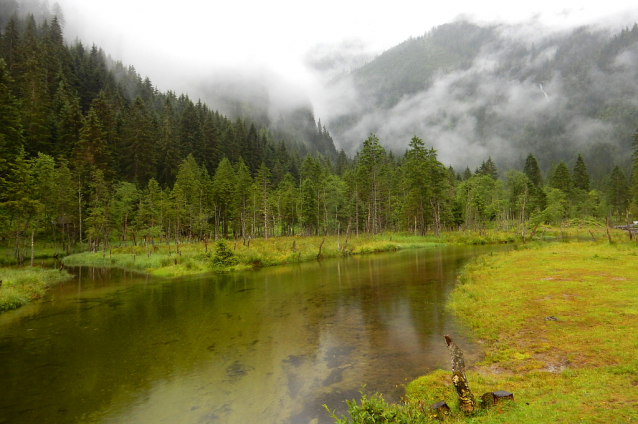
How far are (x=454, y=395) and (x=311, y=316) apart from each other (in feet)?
39.0

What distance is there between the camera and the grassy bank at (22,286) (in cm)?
2309

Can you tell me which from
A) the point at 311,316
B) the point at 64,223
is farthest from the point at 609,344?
the point at 64,223

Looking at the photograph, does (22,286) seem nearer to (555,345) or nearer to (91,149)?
(555,345)

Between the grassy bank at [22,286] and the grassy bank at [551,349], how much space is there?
29842 mm

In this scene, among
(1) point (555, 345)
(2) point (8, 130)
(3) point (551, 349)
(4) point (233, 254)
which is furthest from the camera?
(2) point (8, 130)

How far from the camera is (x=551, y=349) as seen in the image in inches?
431

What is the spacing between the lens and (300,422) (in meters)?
8.89

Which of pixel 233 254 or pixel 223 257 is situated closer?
pixel 223 257

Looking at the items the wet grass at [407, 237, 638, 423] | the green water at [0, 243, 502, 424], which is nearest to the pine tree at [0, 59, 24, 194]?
the green water at [0, 243, 502, 424]

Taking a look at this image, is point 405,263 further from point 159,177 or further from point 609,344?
point 159,177

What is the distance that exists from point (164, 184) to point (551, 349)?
89.5m

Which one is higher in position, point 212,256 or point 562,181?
point 562,181

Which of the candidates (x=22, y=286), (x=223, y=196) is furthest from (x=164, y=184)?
(x=22, y=286)

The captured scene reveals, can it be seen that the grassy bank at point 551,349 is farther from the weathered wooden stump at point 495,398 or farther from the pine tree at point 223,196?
the pine tree at point 223,196
